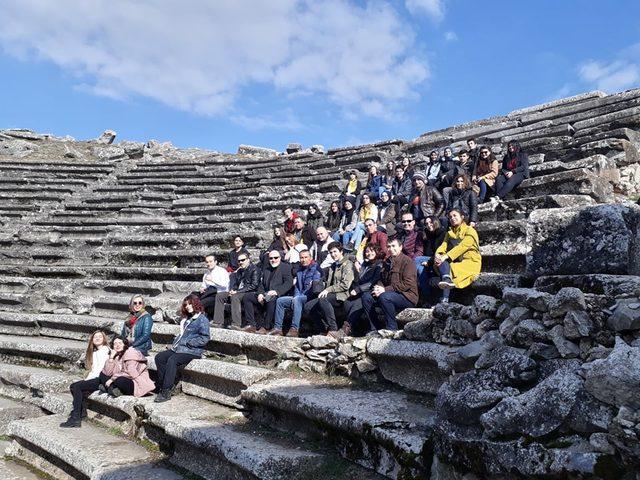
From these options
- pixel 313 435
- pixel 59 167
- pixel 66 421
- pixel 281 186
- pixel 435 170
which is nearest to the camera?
pixel 313 435

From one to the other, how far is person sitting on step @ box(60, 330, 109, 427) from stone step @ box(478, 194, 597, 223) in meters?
4.97

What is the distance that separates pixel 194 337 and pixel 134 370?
721mm

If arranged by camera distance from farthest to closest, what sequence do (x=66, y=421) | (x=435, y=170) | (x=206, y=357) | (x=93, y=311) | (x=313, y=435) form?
(x=435, y=170)
(x=93, y=311)
(x=206, y=357)
(x=66, y=421)
(x=313, y=435)

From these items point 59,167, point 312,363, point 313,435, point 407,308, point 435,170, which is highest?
point 59,167

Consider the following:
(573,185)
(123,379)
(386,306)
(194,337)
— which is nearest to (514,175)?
(573,185)

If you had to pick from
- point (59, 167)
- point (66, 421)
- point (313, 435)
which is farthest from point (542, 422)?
point (59, 167)

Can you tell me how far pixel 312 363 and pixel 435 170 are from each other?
18.5 feet

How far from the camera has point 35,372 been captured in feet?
23.2

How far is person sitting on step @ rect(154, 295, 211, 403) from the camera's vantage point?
550cm

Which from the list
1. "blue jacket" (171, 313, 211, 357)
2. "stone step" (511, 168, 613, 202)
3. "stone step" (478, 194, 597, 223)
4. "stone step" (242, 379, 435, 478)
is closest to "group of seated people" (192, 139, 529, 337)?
"stone step" (478, 194, 597, 223)

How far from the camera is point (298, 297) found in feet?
20.4

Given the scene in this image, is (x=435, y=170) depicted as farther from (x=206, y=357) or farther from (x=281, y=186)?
(x=206, y=357)

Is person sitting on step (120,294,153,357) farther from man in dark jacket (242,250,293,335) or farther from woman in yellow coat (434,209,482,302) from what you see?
woman in yellow coat (434,209,482,302)

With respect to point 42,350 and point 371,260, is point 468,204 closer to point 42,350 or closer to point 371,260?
point 371,260
